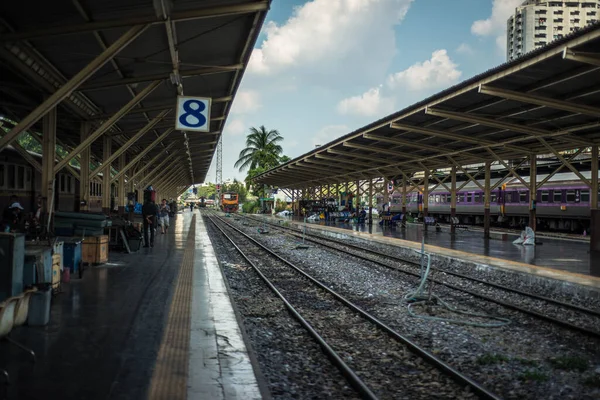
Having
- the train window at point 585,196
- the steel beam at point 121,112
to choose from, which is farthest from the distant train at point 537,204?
the steel beam at point 121,112

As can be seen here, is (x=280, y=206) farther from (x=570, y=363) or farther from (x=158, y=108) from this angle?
(x=570, y=363)

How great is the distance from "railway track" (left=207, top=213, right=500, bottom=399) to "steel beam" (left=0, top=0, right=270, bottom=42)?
5006 mm

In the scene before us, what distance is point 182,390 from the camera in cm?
396

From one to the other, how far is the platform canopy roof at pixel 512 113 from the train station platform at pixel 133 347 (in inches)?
305

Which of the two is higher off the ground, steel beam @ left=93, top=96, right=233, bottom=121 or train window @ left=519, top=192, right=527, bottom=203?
steel beam @ left=93, top=96, right=233, bottom=121

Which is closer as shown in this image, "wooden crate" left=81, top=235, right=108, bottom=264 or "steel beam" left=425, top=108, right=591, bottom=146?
"wooden crate" left=81, top=235, right=108, bottom=264

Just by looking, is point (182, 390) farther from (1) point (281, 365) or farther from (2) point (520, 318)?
(2) point (520, 318)

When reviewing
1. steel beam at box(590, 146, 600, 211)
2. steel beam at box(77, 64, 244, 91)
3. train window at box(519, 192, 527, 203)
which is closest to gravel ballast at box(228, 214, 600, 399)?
steel beam at box(77, 64, 244, 91)

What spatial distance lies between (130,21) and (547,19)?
151m

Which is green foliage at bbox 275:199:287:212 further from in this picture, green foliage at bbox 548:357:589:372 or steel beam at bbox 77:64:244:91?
green foliage at bbox 548:357:589:372

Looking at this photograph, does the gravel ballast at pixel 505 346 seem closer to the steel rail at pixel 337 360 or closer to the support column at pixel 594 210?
the steel rail at pixel 337 360

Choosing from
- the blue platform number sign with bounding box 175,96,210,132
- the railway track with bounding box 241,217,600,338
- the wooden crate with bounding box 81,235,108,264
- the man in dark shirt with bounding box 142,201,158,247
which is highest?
the blue platform number sign with bounding box 175,96,210,132

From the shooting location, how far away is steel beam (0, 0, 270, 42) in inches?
312

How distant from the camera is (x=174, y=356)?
4.80 meters
